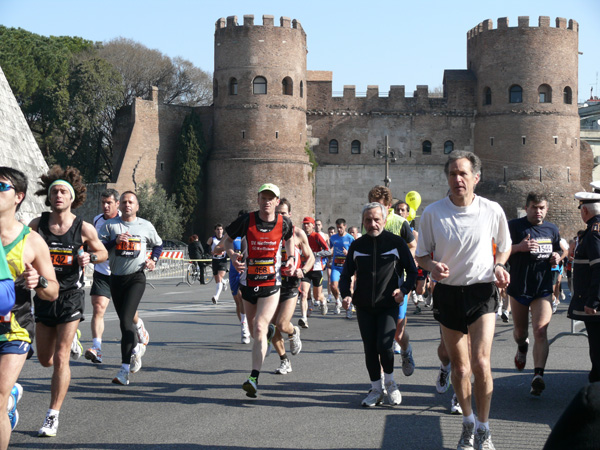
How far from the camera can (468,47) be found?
64688 mm

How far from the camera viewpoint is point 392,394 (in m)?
7.71

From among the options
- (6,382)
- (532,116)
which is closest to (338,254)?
(6,382)

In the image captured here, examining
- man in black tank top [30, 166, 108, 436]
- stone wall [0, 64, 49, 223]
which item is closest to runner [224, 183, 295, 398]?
man in black tank top [30, 166, 108, 436]

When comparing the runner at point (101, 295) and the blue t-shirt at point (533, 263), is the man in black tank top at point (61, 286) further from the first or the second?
the blue t-shirt at point (533, 263)

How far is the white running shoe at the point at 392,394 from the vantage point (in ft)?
25.2

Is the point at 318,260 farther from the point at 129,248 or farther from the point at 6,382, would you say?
the point at 6,382

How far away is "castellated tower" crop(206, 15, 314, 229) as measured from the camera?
189 ft

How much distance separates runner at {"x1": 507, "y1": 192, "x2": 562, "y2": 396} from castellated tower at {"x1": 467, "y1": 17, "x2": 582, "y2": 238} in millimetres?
51982

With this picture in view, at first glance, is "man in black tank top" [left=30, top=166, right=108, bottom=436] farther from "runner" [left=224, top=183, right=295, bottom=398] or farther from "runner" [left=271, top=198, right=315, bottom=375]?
"runner" [left=271, top=198, right=315, bottom=375]

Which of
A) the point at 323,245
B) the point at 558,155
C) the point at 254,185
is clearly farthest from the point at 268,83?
the point at 323,245

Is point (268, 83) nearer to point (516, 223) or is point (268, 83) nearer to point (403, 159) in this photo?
point (403, 159)

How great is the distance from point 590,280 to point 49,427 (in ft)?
15.2

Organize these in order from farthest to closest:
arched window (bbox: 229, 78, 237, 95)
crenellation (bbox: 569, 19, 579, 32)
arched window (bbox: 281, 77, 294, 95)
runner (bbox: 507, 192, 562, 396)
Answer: crenellation (bbox: 569, 19, 579, 32) → arched window (bbox: 281, 77, 294, 95) → arched window (bbox: 229, 78, 237, 95) → runner (bbox: 507, 192, 562, 396)

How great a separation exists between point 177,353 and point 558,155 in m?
53.9
